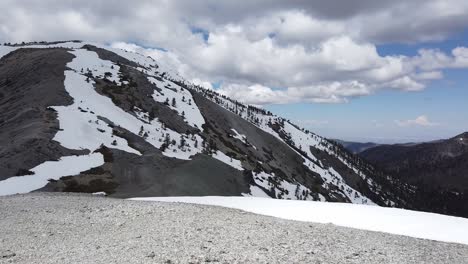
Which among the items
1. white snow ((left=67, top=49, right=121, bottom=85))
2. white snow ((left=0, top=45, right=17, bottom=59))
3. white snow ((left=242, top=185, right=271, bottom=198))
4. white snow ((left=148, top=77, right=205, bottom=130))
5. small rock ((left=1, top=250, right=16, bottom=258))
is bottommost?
white snow ((left=242, top=185, right=271, bottom=198))

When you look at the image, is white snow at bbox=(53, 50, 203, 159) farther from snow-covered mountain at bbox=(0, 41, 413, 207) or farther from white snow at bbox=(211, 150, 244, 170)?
white snow at bbox=(211, 150, 244, 170)

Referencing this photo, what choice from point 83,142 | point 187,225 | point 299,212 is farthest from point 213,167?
point 187,225

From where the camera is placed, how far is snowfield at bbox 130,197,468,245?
23986 millimetres

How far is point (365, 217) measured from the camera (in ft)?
88.9

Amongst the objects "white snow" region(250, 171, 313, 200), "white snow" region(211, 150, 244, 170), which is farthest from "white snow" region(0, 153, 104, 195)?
"white snow" region(211, 150, 244, 170)

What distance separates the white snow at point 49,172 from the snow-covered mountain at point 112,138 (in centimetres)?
14

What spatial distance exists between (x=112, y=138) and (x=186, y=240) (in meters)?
71.5

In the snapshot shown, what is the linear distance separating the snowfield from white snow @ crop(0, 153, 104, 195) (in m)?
31.1

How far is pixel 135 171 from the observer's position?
74688mm

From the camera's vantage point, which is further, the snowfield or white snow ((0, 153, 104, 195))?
white snow ((0, 153, 104, 195))

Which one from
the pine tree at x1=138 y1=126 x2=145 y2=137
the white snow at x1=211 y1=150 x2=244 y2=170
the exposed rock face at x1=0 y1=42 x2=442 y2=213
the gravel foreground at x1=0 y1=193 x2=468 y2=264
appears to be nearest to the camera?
the gravel foreground at x1=0 y1=193 x2=468 y2=264

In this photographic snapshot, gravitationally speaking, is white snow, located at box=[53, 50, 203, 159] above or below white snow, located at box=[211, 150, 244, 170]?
above

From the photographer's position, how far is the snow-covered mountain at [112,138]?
64.6 meters

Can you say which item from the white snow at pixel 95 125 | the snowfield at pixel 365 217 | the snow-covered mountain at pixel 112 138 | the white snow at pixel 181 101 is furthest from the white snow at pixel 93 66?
the snowfield at pixel 365 217
